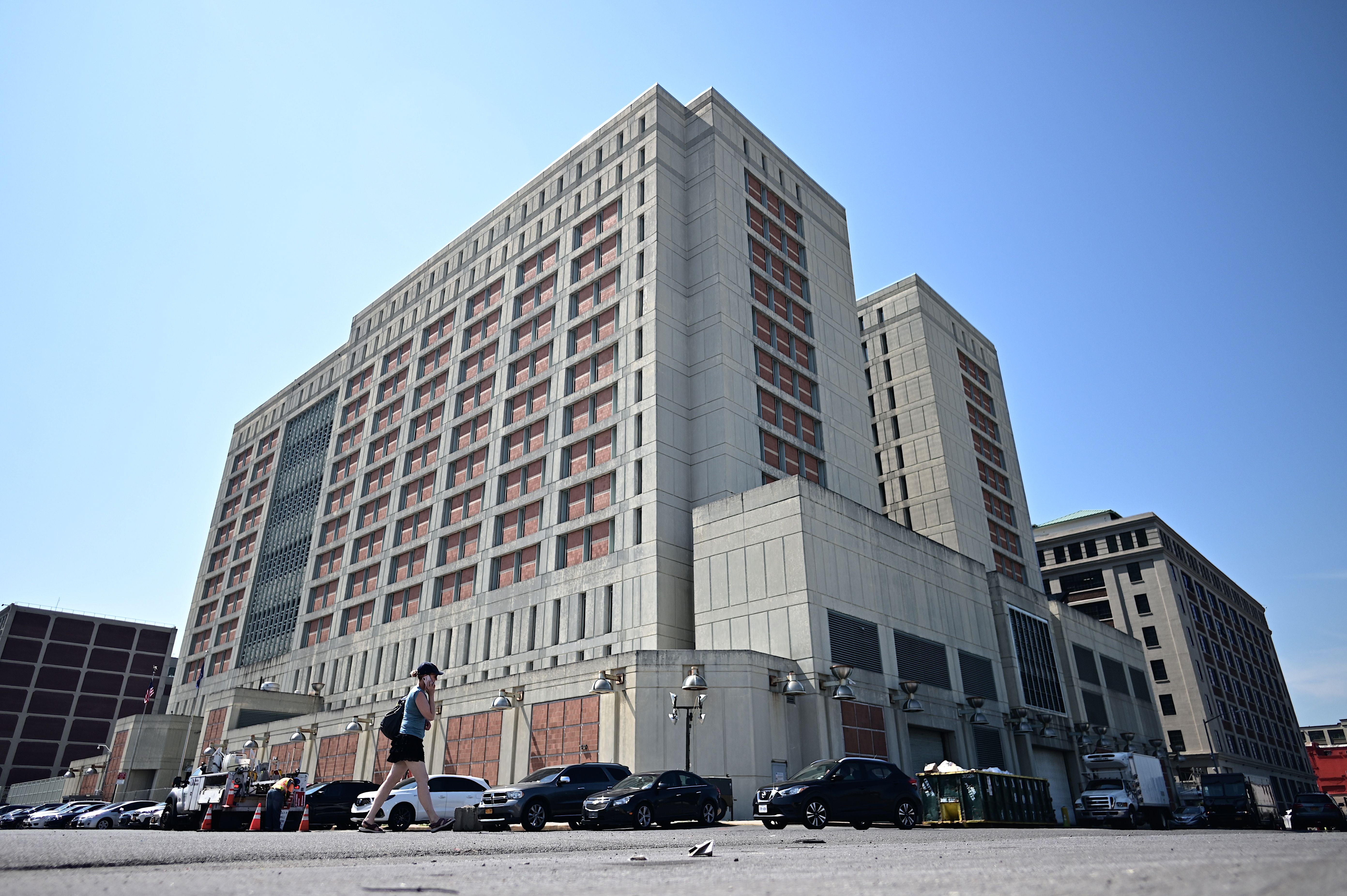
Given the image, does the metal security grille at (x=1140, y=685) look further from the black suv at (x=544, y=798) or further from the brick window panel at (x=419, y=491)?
the black suv at (x=544, y=798)

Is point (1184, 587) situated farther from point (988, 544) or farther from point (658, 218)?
point (658, 218)

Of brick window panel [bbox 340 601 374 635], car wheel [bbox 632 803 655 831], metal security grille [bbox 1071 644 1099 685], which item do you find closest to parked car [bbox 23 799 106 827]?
brick window panel [bbox 340 601 374 635]

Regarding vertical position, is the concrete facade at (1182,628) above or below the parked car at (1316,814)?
above


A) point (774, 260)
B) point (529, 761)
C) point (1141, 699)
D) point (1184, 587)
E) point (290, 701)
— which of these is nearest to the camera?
point (529, 761)

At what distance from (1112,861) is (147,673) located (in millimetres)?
128559

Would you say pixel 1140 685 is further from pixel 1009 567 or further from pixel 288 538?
pixel 288 538

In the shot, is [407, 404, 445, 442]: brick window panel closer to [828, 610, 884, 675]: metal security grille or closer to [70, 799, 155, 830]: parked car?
[70, 799, 155, 830]: parked car

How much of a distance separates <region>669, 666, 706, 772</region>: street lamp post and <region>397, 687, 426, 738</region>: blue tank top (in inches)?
802

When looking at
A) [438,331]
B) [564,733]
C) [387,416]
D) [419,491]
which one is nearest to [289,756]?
[419,491]

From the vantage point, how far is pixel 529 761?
38.5 meters

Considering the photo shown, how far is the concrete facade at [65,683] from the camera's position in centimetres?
9800

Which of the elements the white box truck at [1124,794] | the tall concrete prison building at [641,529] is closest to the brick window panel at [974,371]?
the tall concrete prison building at [641,529]

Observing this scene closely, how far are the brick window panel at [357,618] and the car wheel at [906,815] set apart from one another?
46590 millimetres

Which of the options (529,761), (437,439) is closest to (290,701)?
(437,439)
